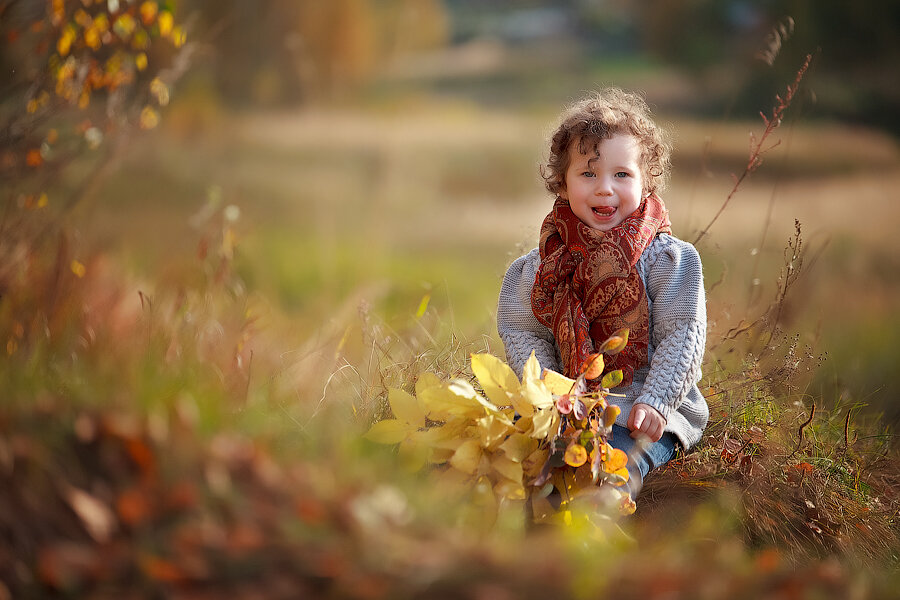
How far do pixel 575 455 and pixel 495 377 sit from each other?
25 cm

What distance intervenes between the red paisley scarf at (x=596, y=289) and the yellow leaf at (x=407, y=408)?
1.58 feet

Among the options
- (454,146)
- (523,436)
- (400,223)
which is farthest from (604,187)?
(454,146)

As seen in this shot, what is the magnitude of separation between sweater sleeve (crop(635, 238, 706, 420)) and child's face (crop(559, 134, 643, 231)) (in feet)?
0.60

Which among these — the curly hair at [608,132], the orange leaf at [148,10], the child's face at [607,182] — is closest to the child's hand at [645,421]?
the child's face at [607,182]

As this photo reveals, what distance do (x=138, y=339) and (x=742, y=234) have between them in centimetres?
539

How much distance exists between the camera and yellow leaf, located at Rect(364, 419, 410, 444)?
1970mm

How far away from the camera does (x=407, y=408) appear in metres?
2.04

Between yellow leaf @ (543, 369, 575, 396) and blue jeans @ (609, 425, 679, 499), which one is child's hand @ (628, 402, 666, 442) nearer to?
blue jeans @ (609, 425, 679, 499)

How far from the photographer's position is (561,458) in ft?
6.47

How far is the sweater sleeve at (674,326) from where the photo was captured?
2.23m

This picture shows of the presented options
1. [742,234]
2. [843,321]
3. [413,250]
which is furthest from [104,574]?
[413,250]

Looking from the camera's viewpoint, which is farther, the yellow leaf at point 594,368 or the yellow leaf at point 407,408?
the yellow leaf at point 407,408

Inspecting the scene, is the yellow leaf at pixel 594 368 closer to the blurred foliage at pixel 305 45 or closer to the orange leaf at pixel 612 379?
the orange leaf at pixel 612 379

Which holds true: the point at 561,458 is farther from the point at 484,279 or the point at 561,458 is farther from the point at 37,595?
the point at 484,279
